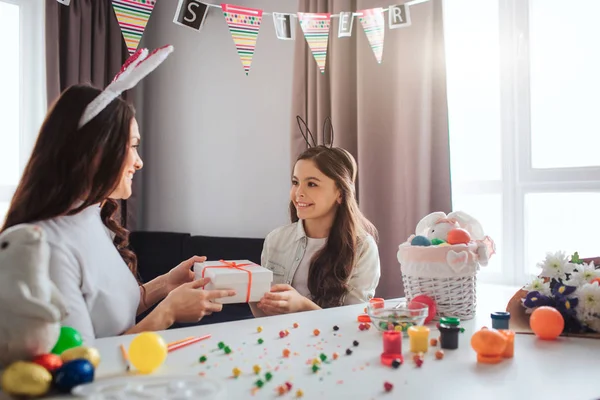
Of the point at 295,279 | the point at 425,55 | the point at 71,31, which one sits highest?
the point at 71,31

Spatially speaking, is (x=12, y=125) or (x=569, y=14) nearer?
(x=569, y=14)

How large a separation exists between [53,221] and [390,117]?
69.9 inches

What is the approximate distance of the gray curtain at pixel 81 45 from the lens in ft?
10.7

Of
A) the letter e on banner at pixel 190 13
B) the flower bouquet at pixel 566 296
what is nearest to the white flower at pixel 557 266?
the flower bouquet at pixel 566 296

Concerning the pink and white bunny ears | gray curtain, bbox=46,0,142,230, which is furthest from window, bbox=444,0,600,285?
gray curtain, bbox=46,0,142,230

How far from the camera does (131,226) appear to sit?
3.82 metres

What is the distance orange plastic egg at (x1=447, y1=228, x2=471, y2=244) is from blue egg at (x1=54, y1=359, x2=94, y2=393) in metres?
0.91

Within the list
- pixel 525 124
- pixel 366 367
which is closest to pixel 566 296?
pixel 366 367

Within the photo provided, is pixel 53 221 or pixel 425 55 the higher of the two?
pixel 425 55

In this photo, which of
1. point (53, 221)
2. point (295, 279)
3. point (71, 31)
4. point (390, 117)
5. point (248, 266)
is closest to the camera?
point (53, 221)

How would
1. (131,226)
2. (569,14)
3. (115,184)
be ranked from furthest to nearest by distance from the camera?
(131,226) < (569,14) < (115,184)

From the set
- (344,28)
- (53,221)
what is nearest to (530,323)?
(53,221)

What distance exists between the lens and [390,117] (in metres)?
2.57

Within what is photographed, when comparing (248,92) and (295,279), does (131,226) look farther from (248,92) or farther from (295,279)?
(295,279)
